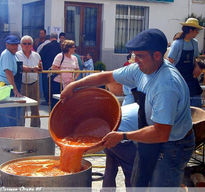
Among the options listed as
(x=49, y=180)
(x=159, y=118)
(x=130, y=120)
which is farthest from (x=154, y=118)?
(x=130, y=120)

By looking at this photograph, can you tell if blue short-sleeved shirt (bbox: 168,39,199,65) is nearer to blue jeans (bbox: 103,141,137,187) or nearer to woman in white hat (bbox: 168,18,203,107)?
woman in white hat (bbox: 168,18,203,107)

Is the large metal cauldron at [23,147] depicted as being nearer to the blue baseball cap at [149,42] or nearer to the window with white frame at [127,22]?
the blue baseball cap at [149,42]

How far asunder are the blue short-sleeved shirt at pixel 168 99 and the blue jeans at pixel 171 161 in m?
0.07

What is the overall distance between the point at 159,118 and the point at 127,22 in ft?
51.2

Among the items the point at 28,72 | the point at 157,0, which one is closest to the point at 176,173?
the point at 28,72

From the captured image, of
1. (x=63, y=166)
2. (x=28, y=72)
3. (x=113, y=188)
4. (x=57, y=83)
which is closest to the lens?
(x=63, y=166)

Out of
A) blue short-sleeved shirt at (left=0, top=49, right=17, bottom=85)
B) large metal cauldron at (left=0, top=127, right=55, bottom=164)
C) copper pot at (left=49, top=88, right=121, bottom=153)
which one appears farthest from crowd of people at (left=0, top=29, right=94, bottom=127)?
copper pot at (left=49, top=88, right=121, bottom=153)

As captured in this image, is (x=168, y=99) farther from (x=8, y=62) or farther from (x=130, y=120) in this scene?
(x=8, y=62)

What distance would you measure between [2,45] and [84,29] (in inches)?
140

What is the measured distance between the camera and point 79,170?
3.80 m

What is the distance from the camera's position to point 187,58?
21.6ft

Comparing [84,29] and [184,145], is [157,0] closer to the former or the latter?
[84,29]

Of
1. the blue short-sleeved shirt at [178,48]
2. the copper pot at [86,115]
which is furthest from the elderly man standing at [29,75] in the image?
the copper pot at [86,115]

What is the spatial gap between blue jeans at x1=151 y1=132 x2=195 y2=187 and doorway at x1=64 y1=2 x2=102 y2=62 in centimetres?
1384
